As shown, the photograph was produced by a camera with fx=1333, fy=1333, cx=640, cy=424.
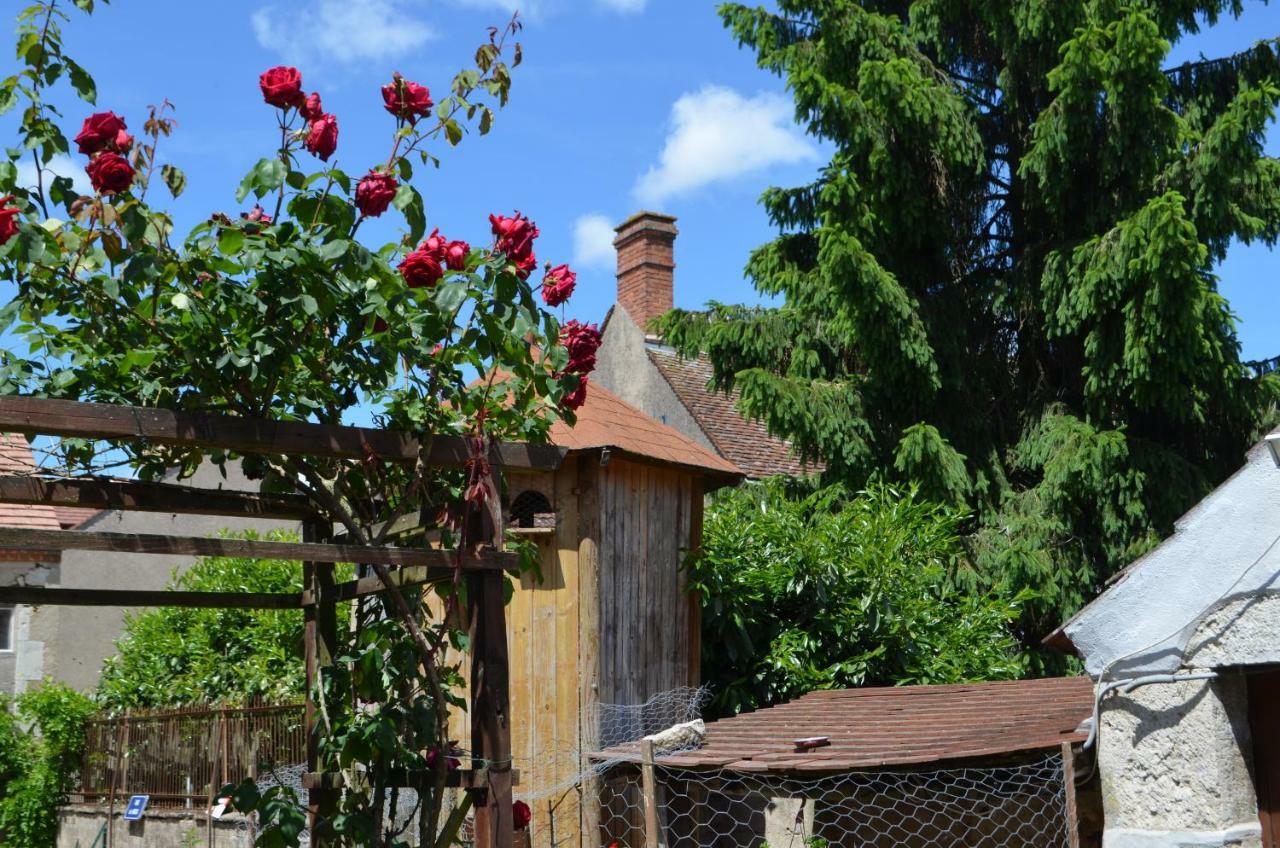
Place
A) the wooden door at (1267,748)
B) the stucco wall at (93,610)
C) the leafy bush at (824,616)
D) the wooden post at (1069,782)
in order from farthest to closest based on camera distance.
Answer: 1. the stucco wall at (93,610)
2. the leafy bush at (824,616)
3. the wooden post at (1069,782)
4. the wooden door at (1267,748)

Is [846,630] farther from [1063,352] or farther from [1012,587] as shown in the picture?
[1063,352]

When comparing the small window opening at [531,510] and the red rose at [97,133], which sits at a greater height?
the red rose at [97,133]

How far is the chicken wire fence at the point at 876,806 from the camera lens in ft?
23.5

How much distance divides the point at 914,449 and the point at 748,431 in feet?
23.9

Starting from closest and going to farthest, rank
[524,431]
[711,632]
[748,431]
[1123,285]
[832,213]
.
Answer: [524,431], [711,632], [1123,285], [832,213], [748,431]

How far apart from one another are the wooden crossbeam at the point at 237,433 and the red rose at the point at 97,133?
2.48ft

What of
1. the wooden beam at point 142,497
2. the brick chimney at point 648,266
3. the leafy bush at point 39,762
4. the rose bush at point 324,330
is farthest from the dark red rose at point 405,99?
the brick chimney at point 648,266

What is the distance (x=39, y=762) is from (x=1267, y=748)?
1349 cm

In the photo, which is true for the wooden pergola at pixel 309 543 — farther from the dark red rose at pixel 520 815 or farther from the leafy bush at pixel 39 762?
the leafy bush at pixel 39 762

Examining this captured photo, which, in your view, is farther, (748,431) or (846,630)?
(748,431)

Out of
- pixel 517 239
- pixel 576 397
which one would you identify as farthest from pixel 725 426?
pixel 517 239

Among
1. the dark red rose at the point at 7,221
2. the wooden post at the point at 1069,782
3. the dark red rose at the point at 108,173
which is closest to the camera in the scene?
the dark red rose at the point at 7,221

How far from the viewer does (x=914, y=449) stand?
517 inches

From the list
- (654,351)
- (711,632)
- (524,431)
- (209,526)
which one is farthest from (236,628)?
(524,431)
